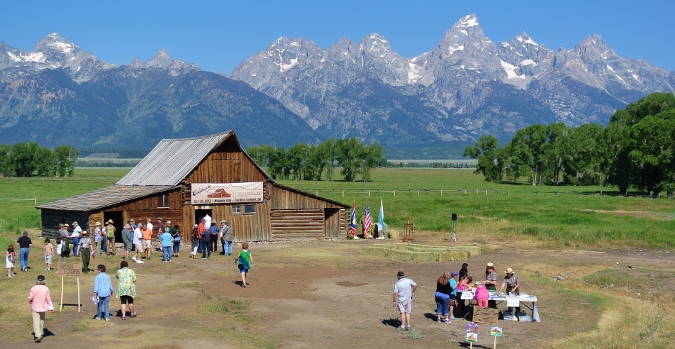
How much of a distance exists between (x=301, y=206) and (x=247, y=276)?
1744 cm

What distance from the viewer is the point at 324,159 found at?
6452 inches

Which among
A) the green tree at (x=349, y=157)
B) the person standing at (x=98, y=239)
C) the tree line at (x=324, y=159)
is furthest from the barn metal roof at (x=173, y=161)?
the tree line at (x=324, y=159)

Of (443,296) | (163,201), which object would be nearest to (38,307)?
(443,296)

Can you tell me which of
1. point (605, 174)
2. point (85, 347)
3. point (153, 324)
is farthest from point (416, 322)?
point (605, 174)

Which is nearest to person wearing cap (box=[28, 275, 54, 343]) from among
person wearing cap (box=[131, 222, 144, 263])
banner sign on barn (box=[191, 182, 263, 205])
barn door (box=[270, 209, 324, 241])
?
person wearing cap (box=[131, 222, 144, 263])

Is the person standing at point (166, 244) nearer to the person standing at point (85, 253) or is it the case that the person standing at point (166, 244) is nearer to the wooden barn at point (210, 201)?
the person standing at point (85, 253)

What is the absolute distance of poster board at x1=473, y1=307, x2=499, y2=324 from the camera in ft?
Answer: 70.7

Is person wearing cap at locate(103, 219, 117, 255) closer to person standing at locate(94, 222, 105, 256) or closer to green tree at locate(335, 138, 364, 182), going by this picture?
person standing at locate(94, 222, 105, 256)

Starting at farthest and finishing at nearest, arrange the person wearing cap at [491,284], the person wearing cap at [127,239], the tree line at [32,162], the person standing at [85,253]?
1. the tree line at [32,162]
2. the person wearing cap at [127,239]
3. the person standing at [85,253]
4. the person wearing cap at [491,284]

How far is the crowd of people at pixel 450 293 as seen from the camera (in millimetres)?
21438

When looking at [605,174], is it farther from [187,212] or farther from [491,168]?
[187,212]

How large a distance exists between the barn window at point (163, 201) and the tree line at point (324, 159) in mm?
113167

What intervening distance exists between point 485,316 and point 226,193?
26.1m

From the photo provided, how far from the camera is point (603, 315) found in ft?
79.5
